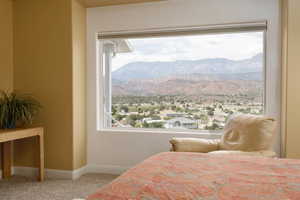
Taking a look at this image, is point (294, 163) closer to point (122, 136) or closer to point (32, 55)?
point (122, 136)

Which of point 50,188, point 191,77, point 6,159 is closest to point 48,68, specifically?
point 6,159

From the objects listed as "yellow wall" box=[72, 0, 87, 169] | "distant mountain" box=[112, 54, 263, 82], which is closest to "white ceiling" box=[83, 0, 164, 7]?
"yellow wall" box=[72, 0, 87, 169]

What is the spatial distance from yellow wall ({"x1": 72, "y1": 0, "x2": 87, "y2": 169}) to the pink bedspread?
6.84 ft

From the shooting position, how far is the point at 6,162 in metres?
3.74

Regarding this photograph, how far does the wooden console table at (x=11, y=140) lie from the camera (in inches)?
121

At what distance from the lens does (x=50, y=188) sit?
127 inches

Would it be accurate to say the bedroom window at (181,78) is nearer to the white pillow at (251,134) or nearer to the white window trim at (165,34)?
the white window trim at (165,34)

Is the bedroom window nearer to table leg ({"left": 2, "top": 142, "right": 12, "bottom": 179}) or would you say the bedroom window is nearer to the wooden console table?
the wooden console table

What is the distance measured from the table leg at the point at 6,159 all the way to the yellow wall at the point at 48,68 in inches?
4.8

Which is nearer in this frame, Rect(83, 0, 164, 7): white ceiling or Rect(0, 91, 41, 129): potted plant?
Rect(0, 91, 41, 129): potted plant

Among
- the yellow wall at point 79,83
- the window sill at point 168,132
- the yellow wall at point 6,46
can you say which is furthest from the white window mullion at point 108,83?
the yellow wall at point 6,46

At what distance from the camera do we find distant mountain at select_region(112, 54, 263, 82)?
11.6 feet

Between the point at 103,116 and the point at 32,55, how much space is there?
50.2 inches

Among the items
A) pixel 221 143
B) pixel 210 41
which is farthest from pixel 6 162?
pixel 210 41
